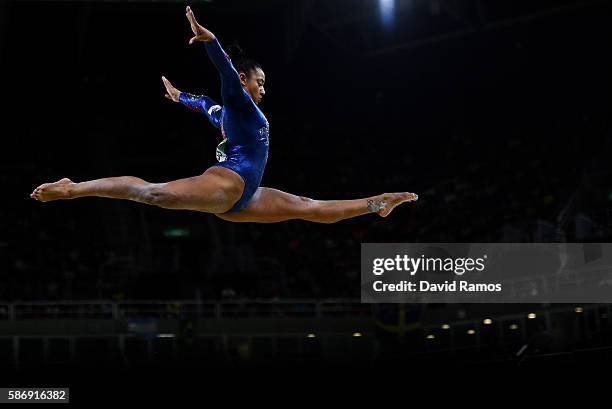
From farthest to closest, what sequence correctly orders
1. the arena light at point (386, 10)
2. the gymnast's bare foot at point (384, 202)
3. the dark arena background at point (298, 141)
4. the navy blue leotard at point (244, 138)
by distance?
1. the arena light at point (386, 10)
2. the dark arena background at point (298, 141)
3. the gymnast's bare foot at point (384, 202)
4. the navy blue leotard at point (244, 138)

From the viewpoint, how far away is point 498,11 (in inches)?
645

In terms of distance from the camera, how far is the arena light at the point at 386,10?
47.4ft

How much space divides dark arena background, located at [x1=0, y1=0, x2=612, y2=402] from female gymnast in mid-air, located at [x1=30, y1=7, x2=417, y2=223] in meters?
5.79

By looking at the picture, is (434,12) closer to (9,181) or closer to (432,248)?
(432,248)

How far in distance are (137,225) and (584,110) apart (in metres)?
9.77

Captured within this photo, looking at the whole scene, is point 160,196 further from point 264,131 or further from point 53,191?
point 264,131

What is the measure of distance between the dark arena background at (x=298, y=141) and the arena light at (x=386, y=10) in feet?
0.37

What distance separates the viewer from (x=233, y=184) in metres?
4.88

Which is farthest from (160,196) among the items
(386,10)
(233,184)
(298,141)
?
(298,141)

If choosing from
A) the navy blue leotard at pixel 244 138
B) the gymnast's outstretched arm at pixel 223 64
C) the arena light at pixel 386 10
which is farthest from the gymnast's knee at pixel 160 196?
the arena light at pixel 386 10

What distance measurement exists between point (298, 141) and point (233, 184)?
13.0m

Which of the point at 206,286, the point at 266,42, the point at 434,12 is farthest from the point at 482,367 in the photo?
the point at 266,42

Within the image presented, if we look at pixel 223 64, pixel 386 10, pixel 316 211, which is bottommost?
pixel 316 211

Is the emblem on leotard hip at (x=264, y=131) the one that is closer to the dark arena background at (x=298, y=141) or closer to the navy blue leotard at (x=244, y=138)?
the navy blue leotard at (x=244, y=138)
